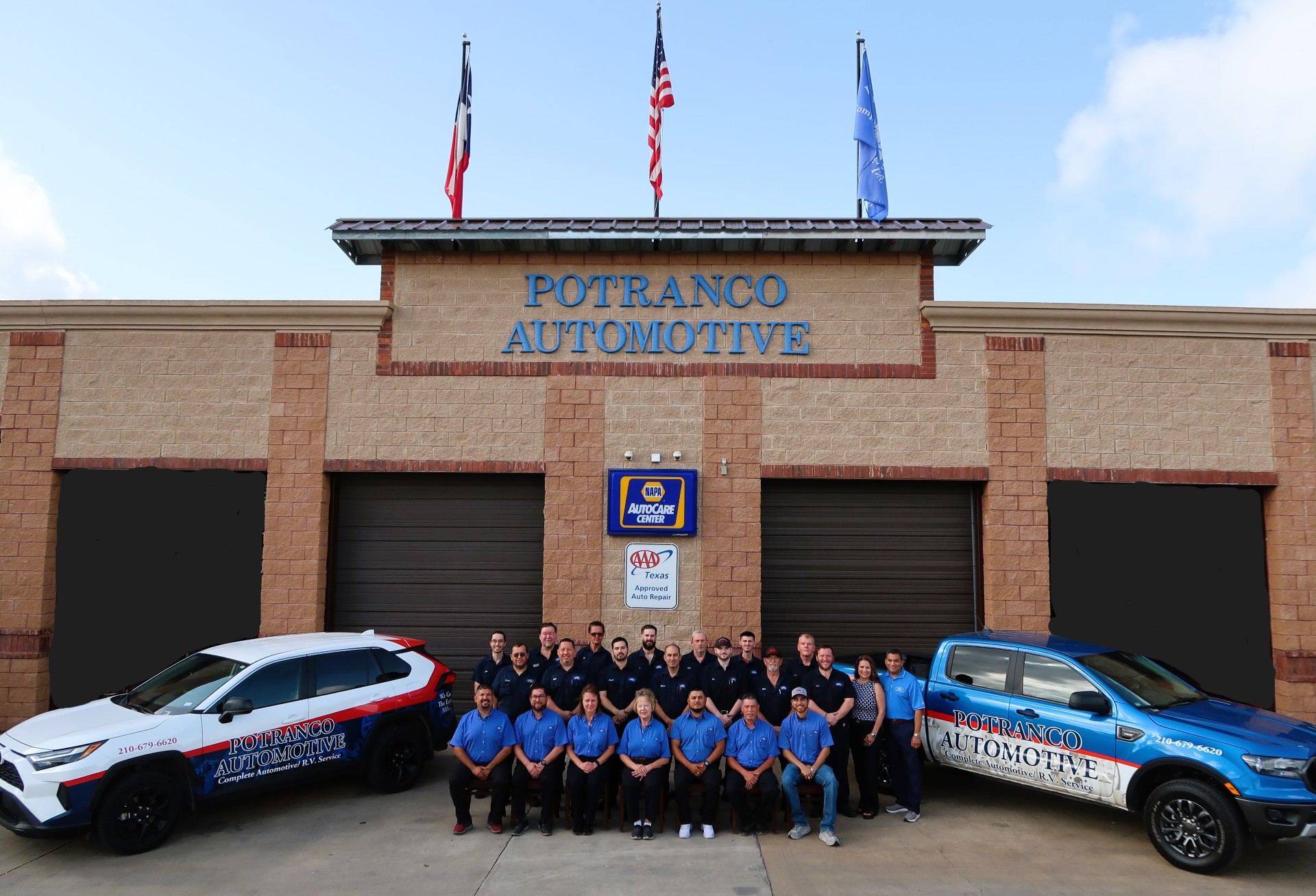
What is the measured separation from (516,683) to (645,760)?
5.72 feet

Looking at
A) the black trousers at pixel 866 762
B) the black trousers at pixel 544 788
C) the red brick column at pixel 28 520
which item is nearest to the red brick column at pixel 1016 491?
the black trousers at pixel 866 762

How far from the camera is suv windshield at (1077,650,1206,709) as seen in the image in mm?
7797

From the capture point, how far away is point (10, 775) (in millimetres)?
7277

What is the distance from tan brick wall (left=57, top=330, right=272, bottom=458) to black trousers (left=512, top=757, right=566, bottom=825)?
661cm

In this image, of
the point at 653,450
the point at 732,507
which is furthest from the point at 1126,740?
the point at 653,450

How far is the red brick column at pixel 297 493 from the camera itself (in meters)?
11.8

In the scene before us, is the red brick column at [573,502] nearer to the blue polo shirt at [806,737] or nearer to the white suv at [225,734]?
the white suv at [225,734]

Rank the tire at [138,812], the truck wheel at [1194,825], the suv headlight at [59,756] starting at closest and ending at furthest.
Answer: the truck wheel at [1194,825]
the suv headlight at [59,756]
the tire at [138,812]

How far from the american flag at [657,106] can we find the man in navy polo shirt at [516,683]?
767cm

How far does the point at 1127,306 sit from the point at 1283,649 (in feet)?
16.9

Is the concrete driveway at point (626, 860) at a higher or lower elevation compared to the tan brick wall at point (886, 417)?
lower

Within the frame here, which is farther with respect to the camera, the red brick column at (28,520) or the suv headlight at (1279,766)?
the red brick column at (28,520)

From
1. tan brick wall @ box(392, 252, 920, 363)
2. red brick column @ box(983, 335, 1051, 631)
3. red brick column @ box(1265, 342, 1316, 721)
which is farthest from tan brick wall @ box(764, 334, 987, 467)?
red brick column @ box(1265, 342, 1316, 721)

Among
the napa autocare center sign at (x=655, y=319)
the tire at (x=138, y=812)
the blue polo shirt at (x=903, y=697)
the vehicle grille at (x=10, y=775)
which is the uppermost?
the napa autocare center sign at (x=655, y=319)
